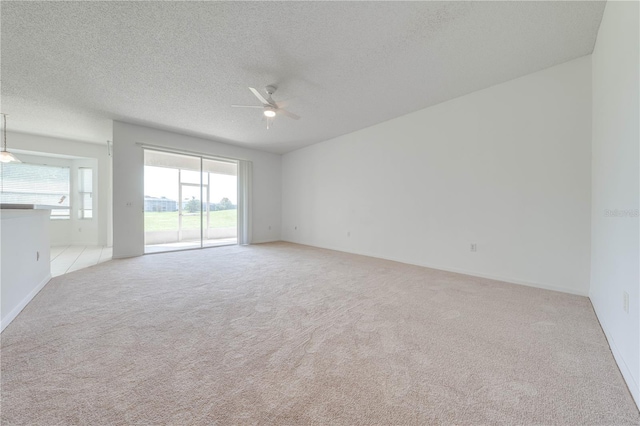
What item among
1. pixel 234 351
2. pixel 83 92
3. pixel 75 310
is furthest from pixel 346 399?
pixel 83 92

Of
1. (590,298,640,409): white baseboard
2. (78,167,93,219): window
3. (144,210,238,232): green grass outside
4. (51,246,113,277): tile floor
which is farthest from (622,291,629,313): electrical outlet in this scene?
(78,167,93,219): window

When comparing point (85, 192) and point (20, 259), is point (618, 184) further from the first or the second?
point (85, 192)

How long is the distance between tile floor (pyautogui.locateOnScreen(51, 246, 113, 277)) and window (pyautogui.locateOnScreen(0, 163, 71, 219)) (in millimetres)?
1001

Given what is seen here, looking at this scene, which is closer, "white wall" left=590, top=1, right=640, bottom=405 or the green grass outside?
"white wall" left=590, top=1, right=640, bottom=405

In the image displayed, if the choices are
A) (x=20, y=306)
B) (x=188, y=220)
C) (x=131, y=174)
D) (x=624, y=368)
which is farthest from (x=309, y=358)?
(x=188, y=220)

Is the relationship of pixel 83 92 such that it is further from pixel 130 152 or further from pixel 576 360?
pixel 576 360

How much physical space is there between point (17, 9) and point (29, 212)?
1.92 meters

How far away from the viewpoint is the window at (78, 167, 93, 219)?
6363mm

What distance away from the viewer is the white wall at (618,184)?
1.39 metres

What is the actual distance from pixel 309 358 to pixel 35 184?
8.44 meters

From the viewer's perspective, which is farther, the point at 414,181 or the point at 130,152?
the point at 130,152

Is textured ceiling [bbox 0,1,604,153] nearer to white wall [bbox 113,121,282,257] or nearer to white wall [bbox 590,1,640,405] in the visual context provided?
white wall [bbox 590,1,640,405]

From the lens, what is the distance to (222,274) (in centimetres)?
359

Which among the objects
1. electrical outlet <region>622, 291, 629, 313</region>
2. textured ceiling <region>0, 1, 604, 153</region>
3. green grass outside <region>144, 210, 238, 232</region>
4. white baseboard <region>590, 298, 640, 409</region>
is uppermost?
textured ceiling <region>0, 1, 604, 153</region>
